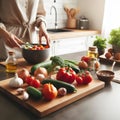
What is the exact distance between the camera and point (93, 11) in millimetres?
3588

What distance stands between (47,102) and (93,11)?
9.70 feet

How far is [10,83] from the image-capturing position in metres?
1.02

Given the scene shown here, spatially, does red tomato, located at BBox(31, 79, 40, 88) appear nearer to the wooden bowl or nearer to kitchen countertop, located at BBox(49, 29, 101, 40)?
the wooden bowl

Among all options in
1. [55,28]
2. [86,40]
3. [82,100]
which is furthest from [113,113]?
[55,28]

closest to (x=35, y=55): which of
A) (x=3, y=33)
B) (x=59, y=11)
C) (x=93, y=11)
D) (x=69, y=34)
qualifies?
(x=3, y=33)

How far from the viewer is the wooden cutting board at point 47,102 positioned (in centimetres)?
84

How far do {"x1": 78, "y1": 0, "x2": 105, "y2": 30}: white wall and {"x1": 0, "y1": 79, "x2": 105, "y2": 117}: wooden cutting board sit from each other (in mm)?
2570

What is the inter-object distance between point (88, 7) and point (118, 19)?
0.58 m

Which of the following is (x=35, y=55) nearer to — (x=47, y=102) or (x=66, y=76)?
(x=66, y=76)

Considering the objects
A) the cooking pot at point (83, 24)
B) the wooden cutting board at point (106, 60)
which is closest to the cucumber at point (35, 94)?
the wooden cutting board at point (106, 60)

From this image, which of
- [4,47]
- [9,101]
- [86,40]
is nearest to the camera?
[9,101]

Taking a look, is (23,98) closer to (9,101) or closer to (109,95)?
(9,101)

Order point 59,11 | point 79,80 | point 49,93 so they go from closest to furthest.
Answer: point 49,93
point 79,80
point 59,11

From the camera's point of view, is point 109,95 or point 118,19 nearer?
point 109,95
